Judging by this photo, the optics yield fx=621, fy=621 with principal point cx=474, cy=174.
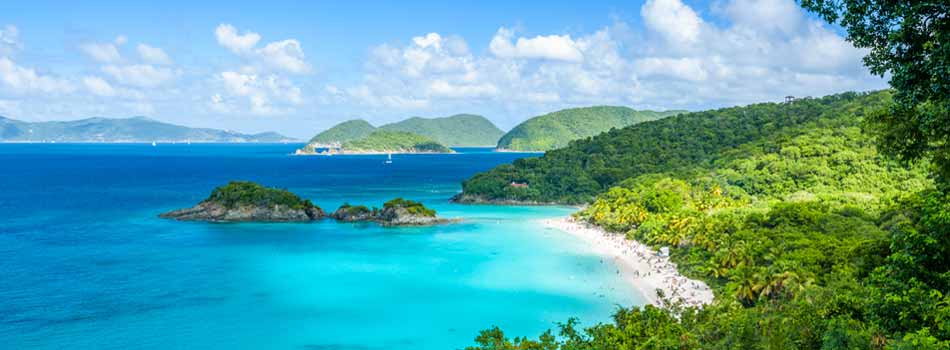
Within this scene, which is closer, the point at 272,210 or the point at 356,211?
the point at 272,210

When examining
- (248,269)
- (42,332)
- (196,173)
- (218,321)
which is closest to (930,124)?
(218,321)

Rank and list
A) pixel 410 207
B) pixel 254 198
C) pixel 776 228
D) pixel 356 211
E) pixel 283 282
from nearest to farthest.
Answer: pixel 776 228 → pixel 283 282 → pixel 410 207 → pixel 254 198 → pixel 356 211

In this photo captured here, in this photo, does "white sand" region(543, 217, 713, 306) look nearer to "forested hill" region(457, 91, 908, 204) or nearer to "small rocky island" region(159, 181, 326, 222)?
"forested hill" region(457, 91, 908, 204)

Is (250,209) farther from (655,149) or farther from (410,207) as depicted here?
(655,149)

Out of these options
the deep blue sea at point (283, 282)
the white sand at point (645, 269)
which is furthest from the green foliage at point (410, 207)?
the white sand at point (645, 269)

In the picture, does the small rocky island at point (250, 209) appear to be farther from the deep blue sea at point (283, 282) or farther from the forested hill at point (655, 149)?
the forested hill at point (655, 149)

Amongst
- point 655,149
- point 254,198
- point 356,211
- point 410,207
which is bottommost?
point 356,211

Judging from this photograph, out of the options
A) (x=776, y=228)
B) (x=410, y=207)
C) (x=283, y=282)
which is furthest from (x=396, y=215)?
(x=776, y=228)

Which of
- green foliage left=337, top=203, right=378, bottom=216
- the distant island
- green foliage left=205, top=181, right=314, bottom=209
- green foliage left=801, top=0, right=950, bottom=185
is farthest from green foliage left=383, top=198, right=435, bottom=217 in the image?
green foliage left=801, top=0, right=950, bottom=185
